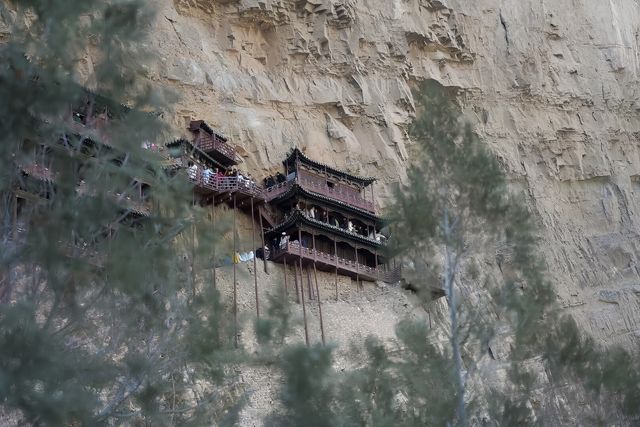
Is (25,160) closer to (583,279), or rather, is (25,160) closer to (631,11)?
(583,279)

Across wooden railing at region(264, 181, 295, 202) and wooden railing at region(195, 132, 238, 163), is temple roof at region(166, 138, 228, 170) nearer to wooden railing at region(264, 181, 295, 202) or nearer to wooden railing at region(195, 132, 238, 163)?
wooden railing at region(195, 132, 238, 163)

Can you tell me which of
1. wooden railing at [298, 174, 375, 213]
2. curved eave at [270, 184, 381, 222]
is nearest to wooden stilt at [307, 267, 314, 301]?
curved eave at [270, 184, 381, 222]

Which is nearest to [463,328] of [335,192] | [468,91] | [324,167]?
[335,192]

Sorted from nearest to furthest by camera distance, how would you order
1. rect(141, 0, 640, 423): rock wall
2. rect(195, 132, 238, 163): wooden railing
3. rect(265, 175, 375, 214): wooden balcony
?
1. rect(195, 132, 238, 163): wooden railing
2. rect(265, 175, 375, 214): wooden balcony
3. rect(141, 0, 640, 423): rock wall

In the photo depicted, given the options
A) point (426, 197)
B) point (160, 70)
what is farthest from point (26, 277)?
point (160, 70)

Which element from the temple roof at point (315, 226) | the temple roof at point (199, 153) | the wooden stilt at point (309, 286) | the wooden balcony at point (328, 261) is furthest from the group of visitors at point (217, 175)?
the wooden stilt at point (309, 286)

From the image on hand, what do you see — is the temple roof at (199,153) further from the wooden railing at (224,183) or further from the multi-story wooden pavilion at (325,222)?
the multi-story wooden pavilion at (325,222)
